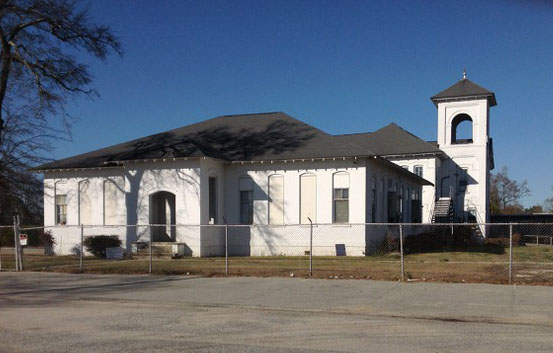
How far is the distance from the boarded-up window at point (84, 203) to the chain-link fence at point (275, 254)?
2.50ft

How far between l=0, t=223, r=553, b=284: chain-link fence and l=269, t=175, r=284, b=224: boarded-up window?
20.5 inches

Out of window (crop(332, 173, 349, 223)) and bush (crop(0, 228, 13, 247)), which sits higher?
window (crop(332, 173, 349, 223))

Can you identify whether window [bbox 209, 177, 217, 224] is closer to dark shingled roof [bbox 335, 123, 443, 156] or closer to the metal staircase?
dark shingled roof [bbox 335, 123, 443, 156]

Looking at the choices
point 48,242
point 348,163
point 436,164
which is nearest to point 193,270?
point 348,163

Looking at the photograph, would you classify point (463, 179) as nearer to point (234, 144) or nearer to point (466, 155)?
point (466, 155)

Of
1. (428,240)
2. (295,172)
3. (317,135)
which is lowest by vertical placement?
(428,240)

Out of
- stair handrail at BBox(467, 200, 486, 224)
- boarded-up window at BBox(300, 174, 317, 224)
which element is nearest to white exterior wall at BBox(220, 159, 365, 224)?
boarded-up window at BBox(300, 174, 317, 224)

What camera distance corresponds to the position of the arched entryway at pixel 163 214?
26.5m

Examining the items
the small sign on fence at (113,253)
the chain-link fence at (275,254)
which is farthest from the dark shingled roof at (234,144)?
the small sign on fence at (113,253)

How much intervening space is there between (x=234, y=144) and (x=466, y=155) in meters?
23.5

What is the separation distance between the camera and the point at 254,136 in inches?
1130

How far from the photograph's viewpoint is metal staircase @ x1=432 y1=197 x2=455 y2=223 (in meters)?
38.7

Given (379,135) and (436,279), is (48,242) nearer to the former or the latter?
(436,279)

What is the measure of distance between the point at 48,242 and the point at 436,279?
2106cm
